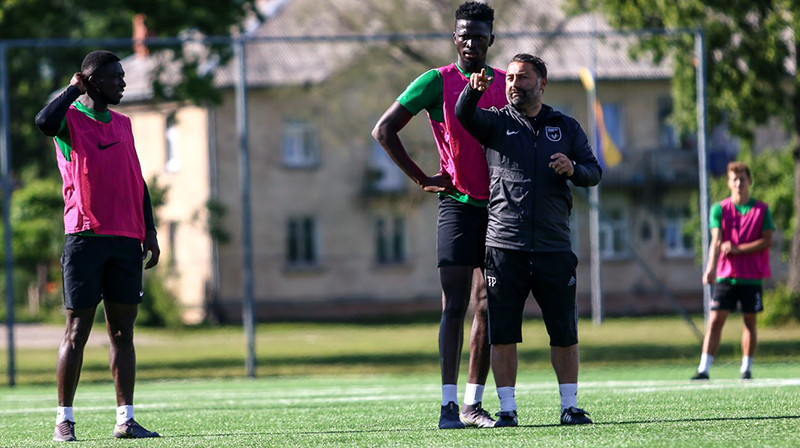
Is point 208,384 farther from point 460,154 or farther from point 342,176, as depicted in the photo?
point 342,176

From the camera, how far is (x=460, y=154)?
21.6 ft

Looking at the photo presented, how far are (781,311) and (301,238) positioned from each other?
12.5 metres

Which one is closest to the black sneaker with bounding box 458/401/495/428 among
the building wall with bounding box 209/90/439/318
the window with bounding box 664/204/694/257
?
the building wall with bounding box 209/90/439/318

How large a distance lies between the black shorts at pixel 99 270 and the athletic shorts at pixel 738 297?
5.79 m

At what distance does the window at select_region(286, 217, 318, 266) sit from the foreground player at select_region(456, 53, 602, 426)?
22091 mm

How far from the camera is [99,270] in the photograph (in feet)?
22.0

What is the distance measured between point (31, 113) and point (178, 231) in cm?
997

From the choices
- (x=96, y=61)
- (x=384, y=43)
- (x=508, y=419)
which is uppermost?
(x=384, y=43)

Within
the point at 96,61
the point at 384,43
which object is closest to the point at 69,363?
the point at 96,61

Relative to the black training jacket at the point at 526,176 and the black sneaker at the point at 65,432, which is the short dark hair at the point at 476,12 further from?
the black sneaker at the point at 65,432

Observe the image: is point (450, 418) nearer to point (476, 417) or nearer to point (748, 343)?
point (476, 417)

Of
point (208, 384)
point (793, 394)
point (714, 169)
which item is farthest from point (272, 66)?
point (793, 394)

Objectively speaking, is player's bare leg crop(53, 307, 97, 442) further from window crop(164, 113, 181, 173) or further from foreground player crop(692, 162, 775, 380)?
window crop(164, 113, 181, 173)

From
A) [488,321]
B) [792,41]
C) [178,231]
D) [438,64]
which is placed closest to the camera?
[488,321]
